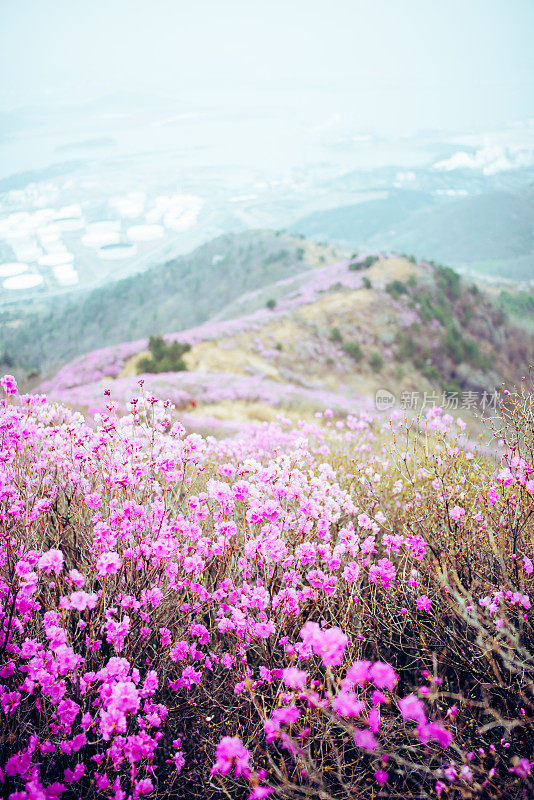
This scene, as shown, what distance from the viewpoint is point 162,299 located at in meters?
56.3

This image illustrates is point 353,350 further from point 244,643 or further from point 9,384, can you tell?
point 244,643

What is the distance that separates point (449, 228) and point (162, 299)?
147910mm

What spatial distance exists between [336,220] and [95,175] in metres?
104

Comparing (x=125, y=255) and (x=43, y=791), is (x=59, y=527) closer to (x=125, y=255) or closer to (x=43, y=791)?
(x=43, y=791)

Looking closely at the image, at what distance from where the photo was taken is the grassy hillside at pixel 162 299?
48.6 meters

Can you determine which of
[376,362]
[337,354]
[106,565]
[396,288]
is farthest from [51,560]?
[396,288]

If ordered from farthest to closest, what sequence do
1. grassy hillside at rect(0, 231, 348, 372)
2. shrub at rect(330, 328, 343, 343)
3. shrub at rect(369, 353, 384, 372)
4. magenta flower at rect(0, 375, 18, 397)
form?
grassy hillside at rect(0, 231, 348, 372) → shrub at rect(330, 328, 343, 343) → shrub at rect(369, 353, 384, 372) → magenta flower at rect(0, 375, 18, 397)

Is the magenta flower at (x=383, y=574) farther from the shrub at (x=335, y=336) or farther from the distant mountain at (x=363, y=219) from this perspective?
the distant mountain at (x=363, y=219)

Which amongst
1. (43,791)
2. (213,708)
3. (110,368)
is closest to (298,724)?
(213,708)

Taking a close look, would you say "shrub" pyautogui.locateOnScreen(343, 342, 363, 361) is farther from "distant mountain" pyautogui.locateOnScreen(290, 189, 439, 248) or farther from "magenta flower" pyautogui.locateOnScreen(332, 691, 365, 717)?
"distant mountain" pyautogui.locateOnScreen(290, 189, 439, 248)

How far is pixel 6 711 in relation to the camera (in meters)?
1.94

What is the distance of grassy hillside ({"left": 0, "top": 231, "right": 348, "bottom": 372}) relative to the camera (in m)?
48.6

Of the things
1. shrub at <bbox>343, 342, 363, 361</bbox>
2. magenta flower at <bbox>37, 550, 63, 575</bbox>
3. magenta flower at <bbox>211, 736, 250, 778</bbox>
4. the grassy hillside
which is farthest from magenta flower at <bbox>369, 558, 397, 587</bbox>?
the grassy hillside

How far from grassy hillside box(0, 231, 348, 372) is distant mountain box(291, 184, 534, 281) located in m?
97.6
